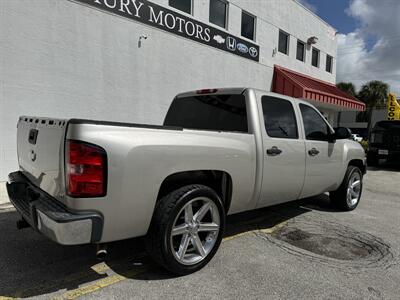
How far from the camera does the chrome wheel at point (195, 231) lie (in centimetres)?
312

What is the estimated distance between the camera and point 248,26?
1312cm

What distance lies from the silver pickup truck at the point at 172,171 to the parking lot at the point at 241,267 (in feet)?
1.02

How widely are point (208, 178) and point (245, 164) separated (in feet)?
1.50

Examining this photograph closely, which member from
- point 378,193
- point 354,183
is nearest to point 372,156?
point 378,193

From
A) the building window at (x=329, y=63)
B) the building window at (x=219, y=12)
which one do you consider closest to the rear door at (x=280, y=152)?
the building window at (x=219, y=12)

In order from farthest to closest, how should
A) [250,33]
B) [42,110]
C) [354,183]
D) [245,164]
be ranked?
[250,33] → [42,110] → [354,183] → [245,164]

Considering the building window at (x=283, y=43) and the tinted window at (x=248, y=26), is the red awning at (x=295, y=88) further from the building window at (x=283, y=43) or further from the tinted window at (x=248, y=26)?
the tinted window at (x=248, y=26)

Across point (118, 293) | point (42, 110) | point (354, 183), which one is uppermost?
point (42, 110)

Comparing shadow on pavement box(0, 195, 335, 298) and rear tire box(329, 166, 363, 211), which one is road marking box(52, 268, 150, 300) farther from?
rear tire box(329, 166, 363, 211)

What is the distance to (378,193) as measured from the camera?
7922mm

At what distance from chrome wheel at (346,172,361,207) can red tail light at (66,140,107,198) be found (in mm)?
4679

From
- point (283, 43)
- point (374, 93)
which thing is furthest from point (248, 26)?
point (374, 93)

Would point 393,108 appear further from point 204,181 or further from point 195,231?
point 195,231

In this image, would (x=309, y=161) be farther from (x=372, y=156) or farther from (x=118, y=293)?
(x=372, y=156)
